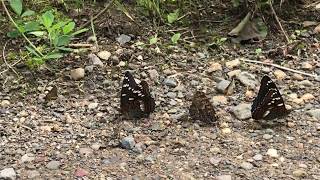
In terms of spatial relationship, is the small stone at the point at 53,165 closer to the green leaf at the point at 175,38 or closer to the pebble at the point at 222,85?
the pebble at the point at 222,85

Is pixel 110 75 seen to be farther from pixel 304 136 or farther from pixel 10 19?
pixel 304 136

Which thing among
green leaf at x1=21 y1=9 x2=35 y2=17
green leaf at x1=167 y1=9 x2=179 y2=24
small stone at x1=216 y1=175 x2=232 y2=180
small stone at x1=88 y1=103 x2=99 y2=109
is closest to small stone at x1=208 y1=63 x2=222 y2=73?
green leaf at x1=167 y1=9 x2=179 y2=24

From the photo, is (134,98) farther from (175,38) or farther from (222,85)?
(175,38)

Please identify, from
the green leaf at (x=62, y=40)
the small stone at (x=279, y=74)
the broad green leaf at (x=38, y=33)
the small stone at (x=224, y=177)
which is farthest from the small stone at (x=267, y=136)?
the broad green leaf at (x=38, y=33)

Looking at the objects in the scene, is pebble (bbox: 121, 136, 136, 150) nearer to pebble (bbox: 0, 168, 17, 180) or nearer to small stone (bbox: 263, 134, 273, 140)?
pebble (bbox: 0, 168, 17, 180)

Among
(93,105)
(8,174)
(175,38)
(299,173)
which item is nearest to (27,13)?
(93,105)

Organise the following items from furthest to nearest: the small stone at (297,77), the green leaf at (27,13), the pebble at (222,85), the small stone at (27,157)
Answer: the green leaf at (27,13), the small stone at (297,77), the pebble at (222,85), the small stone at (27,157)
